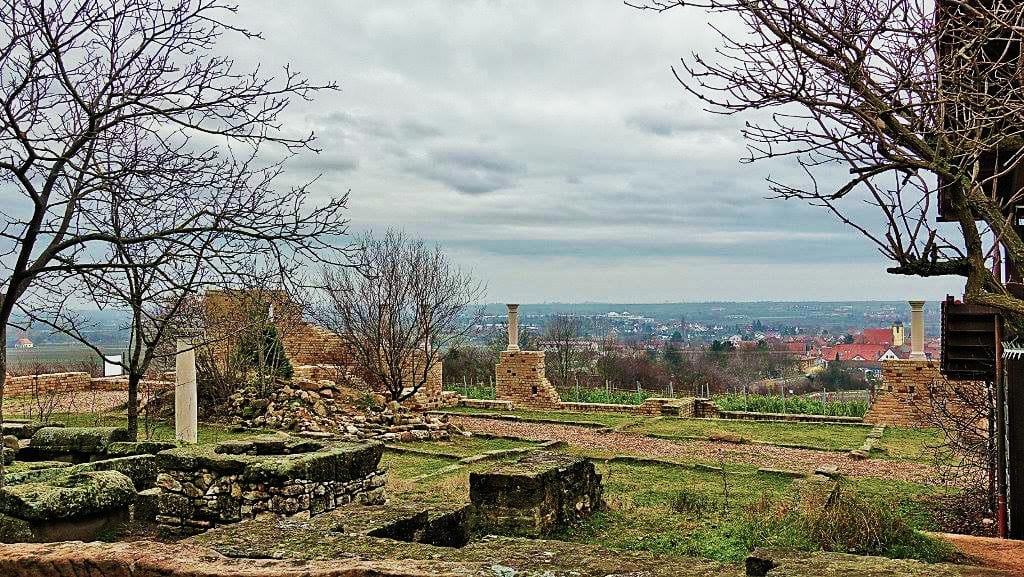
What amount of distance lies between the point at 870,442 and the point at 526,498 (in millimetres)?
10528

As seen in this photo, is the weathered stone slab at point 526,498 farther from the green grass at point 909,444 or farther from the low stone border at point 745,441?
the low stone border at point 745,441

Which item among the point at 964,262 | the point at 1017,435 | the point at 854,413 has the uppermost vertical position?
the point at 964,262

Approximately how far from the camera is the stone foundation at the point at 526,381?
76.3ft

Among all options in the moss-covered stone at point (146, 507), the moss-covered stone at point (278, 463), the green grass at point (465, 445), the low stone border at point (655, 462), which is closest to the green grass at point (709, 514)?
the low stone border at point (655, 462)

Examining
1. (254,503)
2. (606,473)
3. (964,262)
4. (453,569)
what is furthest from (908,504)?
(453,569)

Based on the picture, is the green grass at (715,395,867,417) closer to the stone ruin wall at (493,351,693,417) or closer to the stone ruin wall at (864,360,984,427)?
the stone ruin wall at (864,360,984,427)

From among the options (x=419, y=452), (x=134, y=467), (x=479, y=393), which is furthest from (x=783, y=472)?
(x=479, y=393)

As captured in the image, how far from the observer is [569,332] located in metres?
32.9

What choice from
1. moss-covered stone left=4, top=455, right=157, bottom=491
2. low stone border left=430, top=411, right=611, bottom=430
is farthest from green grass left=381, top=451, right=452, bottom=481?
low stone border left=430, top=411, right=611, bottom=430

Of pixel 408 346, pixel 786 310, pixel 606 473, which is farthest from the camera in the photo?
pixel 786 310

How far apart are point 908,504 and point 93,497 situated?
29.5 feet

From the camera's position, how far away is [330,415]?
57.1 feet

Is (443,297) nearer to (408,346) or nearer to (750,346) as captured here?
(408,346)

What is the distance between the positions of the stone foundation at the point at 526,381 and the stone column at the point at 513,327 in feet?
1.40
